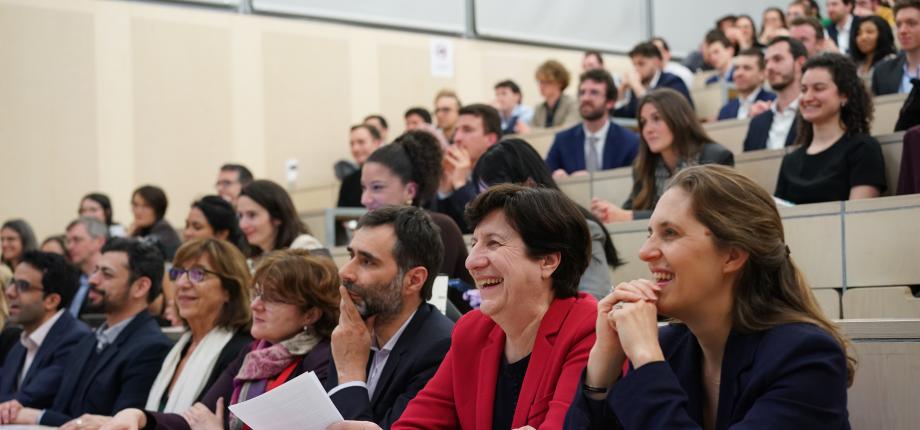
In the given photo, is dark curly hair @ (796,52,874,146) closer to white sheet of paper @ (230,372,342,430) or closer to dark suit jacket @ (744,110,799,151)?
dark suit jacket @ (744,110,799,151)

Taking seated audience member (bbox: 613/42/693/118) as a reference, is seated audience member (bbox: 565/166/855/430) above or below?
below

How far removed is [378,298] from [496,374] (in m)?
0.61

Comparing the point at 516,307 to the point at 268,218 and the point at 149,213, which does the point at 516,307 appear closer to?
the point at 268,218

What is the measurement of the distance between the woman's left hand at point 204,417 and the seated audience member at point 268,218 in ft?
4.78

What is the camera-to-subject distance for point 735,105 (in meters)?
7.37

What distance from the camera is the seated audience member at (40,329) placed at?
185 inches

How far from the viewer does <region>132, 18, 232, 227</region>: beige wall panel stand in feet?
29.8

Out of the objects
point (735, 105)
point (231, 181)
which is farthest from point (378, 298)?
point (735, 105)

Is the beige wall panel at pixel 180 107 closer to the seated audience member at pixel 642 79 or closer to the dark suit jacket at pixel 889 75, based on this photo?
the seated audience member at pixel 642 79

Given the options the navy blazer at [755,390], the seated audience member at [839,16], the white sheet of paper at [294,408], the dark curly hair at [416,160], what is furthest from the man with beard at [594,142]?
the navy blazer at [755,390]

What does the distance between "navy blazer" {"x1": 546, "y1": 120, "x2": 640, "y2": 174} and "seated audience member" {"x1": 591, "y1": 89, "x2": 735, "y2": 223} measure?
4.20ft

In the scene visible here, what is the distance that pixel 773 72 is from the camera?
19.5 feet

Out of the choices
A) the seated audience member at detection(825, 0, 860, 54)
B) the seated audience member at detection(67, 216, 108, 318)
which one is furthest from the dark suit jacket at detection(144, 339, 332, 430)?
the seated audience member at detection(825, 0, 860, 54)

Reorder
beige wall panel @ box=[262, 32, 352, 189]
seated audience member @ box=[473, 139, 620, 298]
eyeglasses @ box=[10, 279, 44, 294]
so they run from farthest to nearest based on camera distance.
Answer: beige wall panel @ box=[262, 32, 352, 189] < eyeglasses @ box=[10, 279, 44, 294] < seated audience member @ box=[473, 139, 620, 298]
